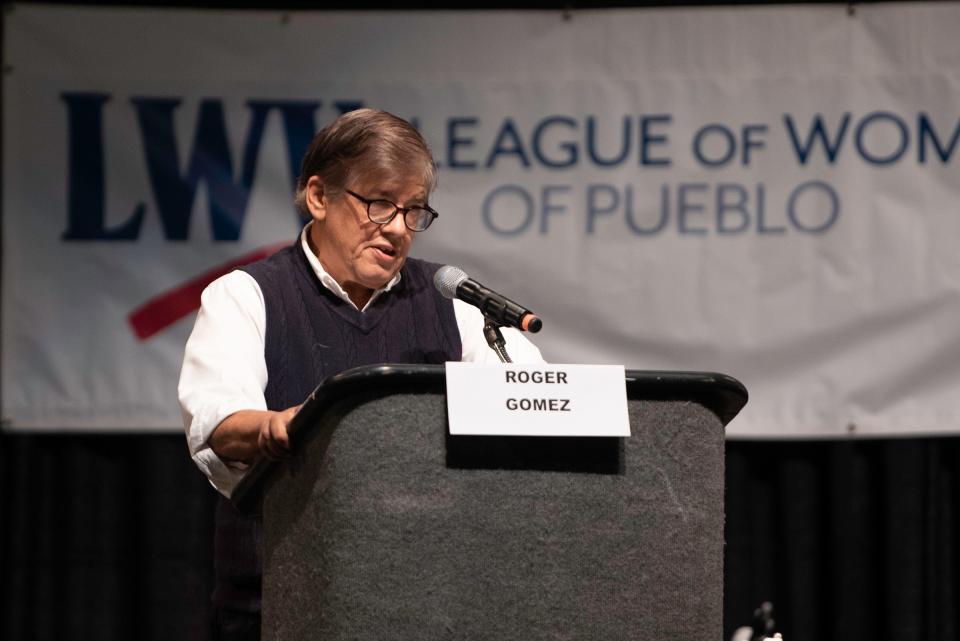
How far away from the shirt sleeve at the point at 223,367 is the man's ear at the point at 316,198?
0.16 metres

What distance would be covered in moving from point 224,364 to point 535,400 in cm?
48

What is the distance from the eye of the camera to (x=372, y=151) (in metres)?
1.75

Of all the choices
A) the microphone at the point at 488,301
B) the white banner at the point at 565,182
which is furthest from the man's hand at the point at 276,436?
the white banner at the point at 565,182

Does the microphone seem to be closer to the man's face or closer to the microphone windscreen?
the microphone windscreen

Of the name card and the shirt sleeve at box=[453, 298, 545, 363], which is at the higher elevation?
the shirt sleeve at box=[453, 298, 545, 363]

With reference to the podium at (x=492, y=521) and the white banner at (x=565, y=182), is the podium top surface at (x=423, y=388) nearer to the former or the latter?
the podium at (x=492, y=521)

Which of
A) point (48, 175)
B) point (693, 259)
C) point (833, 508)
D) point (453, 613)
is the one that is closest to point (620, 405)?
point (453, 613)

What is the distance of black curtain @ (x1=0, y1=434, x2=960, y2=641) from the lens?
3.24m

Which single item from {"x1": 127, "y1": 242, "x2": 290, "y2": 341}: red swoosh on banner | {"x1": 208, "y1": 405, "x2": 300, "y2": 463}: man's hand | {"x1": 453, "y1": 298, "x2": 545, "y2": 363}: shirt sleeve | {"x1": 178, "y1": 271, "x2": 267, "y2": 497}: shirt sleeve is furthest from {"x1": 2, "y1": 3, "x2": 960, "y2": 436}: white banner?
{"x1": 208, "y1": 405, "x2": 300, "y2": 463}: man's hand

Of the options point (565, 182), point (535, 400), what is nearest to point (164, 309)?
point (565, 182)

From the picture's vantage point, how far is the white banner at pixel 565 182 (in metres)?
3.14

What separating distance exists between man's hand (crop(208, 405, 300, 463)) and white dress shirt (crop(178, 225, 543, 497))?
2 cm

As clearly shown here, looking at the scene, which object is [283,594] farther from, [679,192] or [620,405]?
[679,192]

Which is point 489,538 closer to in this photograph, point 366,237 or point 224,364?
point 224,364
